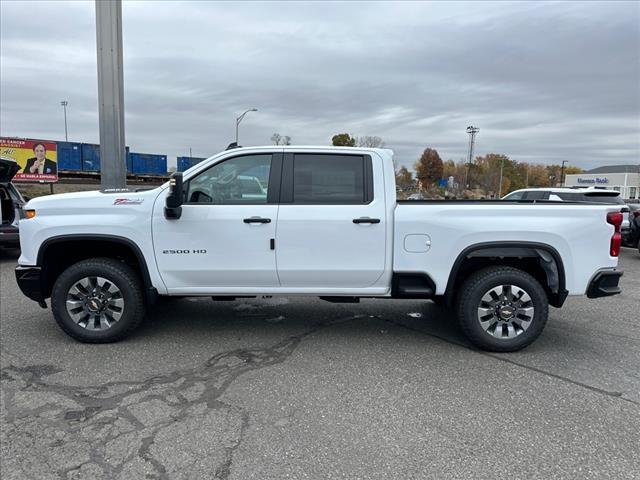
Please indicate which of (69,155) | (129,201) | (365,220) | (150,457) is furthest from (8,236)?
(69,155)

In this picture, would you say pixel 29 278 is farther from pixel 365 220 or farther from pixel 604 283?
pixel 604 283

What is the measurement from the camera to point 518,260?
4.75 metres

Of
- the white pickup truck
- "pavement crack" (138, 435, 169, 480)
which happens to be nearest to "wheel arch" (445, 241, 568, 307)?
the white pickup truck

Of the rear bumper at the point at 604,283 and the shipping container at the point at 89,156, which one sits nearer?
the rear bumper at the point at 604,283

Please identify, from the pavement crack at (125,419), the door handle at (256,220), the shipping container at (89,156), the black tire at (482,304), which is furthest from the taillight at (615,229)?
the shipping container at (89,156)

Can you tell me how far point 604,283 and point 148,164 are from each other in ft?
145

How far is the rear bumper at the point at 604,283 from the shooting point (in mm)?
4395

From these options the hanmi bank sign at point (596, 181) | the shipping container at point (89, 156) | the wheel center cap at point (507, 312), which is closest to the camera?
the wheel center cap at point (507, 312)

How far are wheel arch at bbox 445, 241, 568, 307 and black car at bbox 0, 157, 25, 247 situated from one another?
8.60 m

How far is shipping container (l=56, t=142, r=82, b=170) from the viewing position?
35.8m

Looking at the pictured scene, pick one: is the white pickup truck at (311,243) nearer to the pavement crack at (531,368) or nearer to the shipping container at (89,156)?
the pavement crack at (531,368)

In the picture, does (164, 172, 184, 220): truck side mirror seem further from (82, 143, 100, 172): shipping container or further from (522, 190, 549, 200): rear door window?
(82, 143, 100, 172): shipping container

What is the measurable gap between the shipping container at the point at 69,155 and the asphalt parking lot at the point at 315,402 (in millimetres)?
35325

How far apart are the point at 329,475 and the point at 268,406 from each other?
3.00 ft
